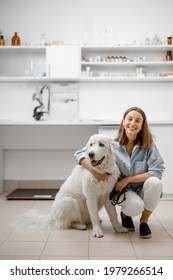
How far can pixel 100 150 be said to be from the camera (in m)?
2.37

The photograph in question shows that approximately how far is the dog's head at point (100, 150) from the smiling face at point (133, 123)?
0.21 meters

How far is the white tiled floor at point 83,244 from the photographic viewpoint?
2133mm

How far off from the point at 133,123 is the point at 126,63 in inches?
86.2

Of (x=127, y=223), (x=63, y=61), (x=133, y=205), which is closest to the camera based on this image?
(x=133, y=205)

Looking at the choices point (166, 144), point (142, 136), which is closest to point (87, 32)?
point (166, 144)

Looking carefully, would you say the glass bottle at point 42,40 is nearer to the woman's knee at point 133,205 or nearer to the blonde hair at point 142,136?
the blonde hair at point 142,136

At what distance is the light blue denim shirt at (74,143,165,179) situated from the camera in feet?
8.57

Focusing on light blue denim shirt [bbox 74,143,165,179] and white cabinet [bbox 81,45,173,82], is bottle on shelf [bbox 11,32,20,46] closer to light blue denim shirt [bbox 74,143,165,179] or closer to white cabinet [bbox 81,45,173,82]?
white cabinet [bbox 81,45,173,82]

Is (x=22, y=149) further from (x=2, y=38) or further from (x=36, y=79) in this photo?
(x=2, y=38)

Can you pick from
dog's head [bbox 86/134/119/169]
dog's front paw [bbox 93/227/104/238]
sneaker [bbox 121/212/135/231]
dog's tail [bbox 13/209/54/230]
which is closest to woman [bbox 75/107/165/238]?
sneaker [bbox 121/212/135/231]

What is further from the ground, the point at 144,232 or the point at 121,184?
the point at 121,184

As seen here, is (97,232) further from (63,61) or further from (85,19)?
(85,19)

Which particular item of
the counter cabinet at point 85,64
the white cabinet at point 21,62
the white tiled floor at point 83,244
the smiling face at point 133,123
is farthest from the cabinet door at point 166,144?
the white cabinet at point 21,62

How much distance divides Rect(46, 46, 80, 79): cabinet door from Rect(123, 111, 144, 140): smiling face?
2013 millimetres
